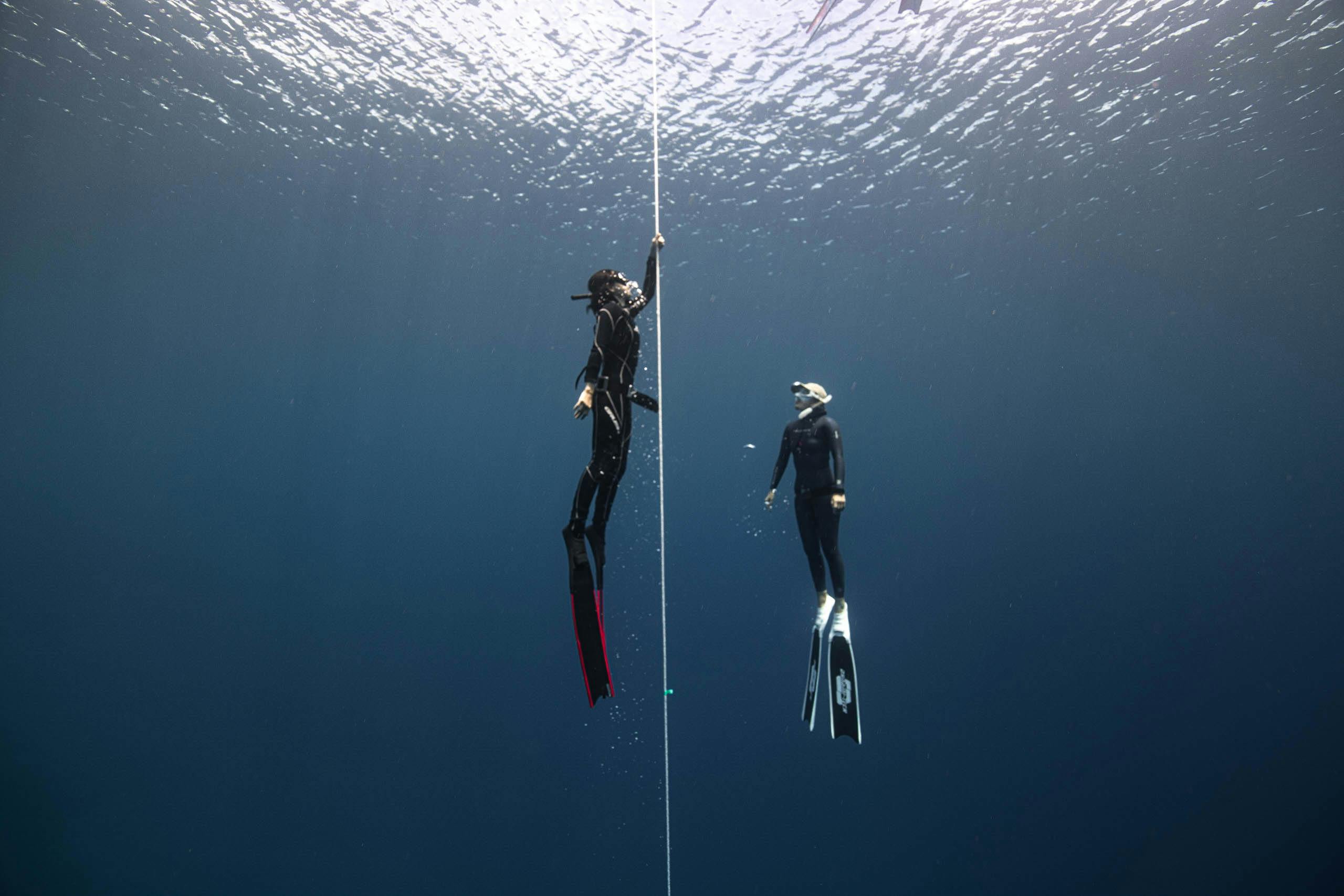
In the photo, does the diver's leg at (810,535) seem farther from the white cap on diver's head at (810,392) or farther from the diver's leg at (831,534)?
the white cap on diver's head at (810,392)

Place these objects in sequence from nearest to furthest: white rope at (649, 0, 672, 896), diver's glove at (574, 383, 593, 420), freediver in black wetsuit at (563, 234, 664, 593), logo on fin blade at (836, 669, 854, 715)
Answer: diver's glove at (574, 383, 593, 420) → freediver in black wetsuit at (563, 234, 664, 593) → white rope at (649, 0, 672, 896) → logo on fin blade at (836, 669, 854, 715)

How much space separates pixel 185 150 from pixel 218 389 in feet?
12.5

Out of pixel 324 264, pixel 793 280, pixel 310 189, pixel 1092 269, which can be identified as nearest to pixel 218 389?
pixel 324 264

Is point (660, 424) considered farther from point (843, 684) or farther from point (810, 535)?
point (843, 684)

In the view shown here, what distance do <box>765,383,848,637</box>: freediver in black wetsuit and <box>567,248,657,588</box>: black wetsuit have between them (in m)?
1.59

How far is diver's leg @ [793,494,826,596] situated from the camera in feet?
16.7

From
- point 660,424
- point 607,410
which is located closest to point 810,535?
point 660,424

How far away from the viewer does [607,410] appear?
3.91 metres

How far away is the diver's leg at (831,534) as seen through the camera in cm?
495

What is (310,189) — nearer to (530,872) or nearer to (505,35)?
(505,35)

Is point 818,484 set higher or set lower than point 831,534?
higher

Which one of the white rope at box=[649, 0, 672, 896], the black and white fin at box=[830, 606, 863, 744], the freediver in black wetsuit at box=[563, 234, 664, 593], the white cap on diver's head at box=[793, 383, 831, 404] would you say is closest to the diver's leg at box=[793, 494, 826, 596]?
the black and white fin at box=[830, 606, 863, 744]

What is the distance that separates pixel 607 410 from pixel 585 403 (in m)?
0.17

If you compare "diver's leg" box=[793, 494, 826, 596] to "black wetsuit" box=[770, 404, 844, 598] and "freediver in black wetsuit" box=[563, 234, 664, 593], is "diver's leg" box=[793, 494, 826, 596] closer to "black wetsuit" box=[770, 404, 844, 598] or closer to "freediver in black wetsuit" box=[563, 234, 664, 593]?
"black wetsuit" box=[770, 404, 844, 598]
